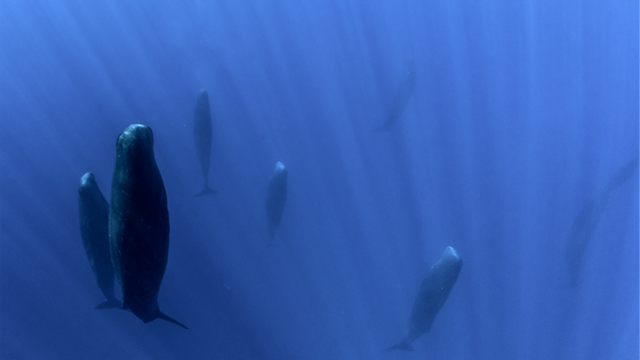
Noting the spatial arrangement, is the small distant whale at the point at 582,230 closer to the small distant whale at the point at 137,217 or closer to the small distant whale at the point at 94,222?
the small distant whale at the point at 137,217

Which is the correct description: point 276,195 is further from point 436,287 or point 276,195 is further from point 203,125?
point 436,287

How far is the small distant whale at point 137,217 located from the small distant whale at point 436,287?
A: 3.73m

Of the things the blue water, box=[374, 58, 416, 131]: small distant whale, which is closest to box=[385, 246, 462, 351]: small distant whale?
the blue water

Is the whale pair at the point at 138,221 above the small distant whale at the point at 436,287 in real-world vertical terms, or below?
above

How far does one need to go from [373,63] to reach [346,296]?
41.6 feet

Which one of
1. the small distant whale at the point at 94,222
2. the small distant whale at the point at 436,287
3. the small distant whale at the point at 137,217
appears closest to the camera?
the small distant whale at the point at 137,217

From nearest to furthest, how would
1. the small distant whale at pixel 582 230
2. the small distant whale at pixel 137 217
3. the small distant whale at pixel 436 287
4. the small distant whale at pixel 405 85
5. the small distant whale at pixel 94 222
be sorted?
1. the small distant whale at pixel 137 217
2. the small distant whale at pixel 94 222
3. the small distant whale at pixel 436 287
4. the small distant whale at pixel 582 230
5. the small distant whale at pixel 405 85

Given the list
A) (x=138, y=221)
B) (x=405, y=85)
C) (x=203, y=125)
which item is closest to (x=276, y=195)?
(x=203, y=125)

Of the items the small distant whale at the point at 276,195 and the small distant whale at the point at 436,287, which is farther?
the small distant whale at the point at 276,195

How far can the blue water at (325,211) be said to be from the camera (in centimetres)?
736

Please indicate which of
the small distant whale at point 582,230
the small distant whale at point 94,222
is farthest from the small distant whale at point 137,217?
the small distant whale at point 582,230

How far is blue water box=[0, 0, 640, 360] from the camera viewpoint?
24.1 ft

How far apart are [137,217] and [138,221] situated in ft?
0.10

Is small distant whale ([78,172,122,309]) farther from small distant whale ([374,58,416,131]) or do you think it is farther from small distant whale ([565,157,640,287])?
small distant whale ([565,157,640,287])
